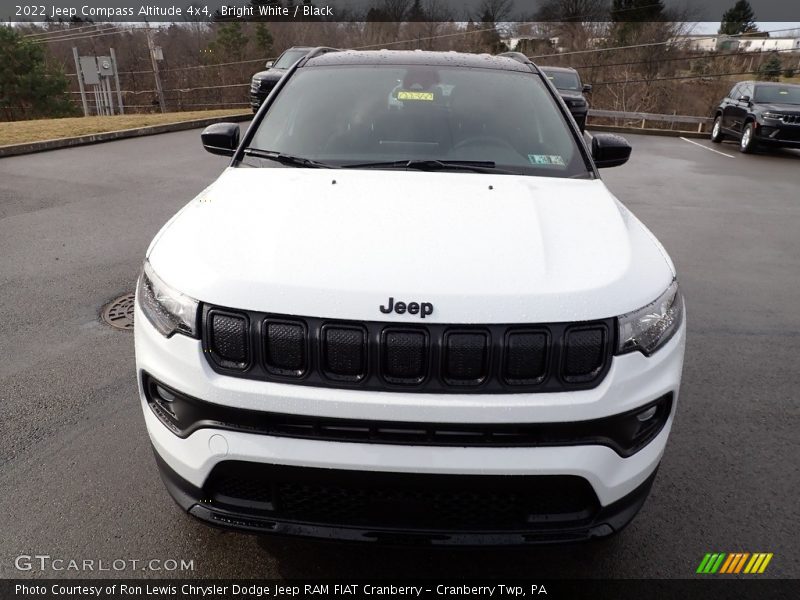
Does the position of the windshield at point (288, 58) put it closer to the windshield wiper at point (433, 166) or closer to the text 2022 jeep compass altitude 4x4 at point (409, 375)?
the windshield wiper at point (433, 166)

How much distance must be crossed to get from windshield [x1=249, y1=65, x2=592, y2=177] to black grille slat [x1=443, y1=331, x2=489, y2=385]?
1.30 m

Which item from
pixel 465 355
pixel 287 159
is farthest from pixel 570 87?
pixel 465 355

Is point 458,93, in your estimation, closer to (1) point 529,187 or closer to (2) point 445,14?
(1) point 529,187

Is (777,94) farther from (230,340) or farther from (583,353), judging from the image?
(230,340)

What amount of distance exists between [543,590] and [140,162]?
34.9 ft

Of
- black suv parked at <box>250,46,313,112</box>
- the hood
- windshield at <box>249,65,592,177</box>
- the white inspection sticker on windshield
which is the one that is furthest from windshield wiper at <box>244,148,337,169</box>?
black suv parked at <box>250,46,313,112</box>

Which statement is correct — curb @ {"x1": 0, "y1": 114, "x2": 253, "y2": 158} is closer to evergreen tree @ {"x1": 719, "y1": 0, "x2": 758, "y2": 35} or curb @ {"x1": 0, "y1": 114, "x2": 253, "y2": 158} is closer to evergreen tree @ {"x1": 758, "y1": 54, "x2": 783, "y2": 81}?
evergreen tree @ {"x1": 758, "y1": 54, "x2": 783, "y2": 81}

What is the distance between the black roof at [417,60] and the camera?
11.9 feet

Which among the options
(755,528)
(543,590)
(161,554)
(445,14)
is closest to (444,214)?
(543,590)

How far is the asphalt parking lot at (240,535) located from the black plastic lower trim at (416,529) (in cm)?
5

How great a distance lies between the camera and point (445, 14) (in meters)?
43.9

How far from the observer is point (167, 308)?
6.37 feet

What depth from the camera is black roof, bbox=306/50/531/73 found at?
11.9 ft

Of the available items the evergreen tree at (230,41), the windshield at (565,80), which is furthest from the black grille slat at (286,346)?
the evergreen tree at (230,41)
